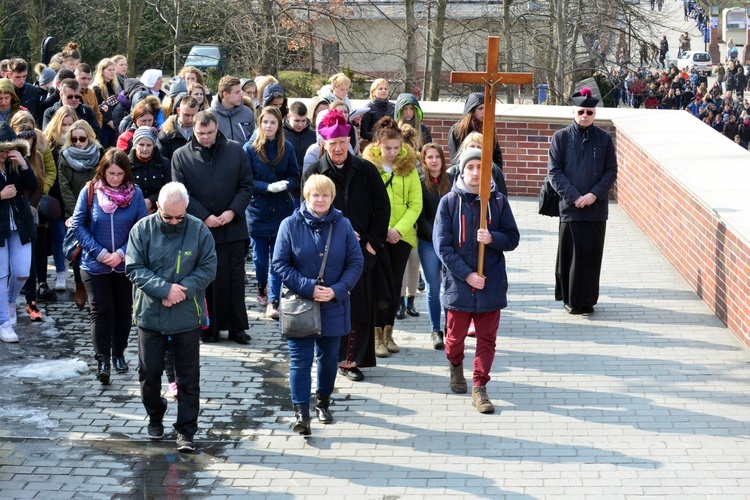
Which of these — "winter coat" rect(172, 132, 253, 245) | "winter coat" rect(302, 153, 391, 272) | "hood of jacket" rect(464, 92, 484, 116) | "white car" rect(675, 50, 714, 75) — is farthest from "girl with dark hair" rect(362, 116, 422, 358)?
"white car" rect(675, 50, 714, 75)

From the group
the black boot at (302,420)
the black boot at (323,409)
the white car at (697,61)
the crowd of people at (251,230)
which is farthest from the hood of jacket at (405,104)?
the white car at (697,61)

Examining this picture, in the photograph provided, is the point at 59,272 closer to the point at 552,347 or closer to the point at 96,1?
the point at 552,347

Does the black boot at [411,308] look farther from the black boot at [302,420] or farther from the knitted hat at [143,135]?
the black boot at [302,420]

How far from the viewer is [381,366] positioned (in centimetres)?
914

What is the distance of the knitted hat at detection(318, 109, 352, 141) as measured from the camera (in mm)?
8406

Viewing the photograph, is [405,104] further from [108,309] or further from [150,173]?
[108,309]

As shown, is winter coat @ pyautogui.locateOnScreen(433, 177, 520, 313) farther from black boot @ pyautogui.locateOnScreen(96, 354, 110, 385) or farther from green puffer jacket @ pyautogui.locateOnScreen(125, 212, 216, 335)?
black boot @ pyautogui.locateOnScreen(96, 354, 110, 385)

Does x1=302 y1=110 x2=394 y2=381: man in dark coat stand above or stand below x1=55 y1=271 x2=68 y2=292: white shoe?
above

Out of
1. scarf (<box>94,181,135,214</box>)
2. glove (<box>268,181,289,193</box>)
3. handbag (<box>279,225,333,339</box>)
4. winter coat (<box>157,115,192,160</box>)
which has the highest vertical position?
winter coat (<box>157,115,192,160</box>)

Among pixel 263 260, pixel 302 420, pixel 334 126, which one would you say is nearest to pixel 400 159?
pixel 334 126

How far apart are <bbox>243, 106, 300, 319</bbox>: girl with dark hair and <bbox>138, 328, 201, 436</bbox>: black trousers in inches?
109

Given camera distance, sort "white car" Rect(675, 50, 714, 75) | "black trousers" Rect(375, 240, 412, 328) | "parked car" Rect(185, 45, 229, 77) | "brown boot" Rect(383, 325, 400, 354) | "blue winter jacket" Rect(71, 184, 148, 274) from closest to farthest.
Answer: "blue winter jacket" Rect(71, 184, 148, 274) < "black trousers" Rect(375, 240, 412, 328) < "brown boot" Rect(383, 325, 400, 354) < "parked car" Rect(185, 45, 229, 77) < "white car" Rect(675, 50, 714, 75)

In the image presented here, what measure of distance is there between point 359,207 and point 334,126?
2.04 ft

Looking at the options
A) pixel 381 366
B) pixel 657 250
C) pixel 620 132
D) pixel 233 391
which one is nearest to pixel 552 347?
pixel 381 366
